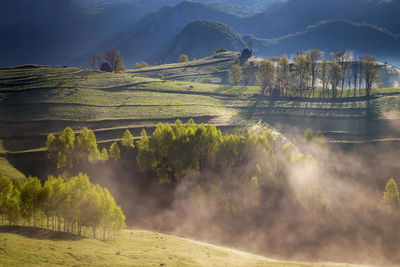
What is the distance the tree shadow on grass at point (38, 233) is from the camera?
41531mm

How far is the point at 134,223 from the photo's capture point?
70.0 m

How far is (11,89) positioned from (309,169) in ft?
456

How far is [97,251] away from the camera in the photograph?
131 feet

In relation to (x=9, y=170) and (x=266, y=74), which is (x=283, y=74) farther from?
(x=9, y=170)

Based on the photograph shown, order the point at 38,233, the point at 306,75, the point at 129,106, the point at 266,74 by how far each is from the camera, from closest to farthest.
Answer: the point at 38,233
the point at 129,106
the point at 306,75
the point at 266,74

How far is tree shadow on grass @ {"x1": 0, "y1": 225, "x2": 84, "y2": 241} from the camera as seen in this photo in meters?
41.5

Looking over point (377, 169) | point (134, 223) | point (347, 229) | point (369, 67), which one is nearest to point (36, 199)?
point (134, 223)

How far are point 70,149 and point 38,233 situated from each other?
124 feet

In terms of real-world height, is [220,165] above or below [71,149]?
below

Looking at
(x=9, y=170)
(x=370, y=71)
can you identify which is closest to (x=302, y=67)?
(x=370, y=71)

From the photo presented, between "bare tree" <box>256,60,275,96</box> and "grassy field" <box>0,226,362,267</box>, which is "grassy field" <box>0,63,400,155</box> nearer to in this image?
"bare tree" <box>256,60,275,96</box>

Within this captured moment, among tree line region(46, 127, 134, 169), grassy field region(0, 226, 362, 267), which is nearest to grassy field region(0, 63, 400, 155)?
tree line region(46, 127, 134, 169)

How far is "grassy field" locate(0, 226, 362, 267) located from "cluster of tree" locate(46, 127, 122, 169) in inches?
1281

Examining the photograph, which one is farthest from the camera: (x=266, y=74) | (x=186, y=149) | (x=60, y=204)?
(x=266, y=74)
